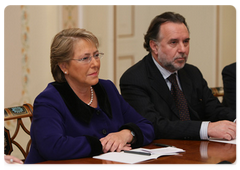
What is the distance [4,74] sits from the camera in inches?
171

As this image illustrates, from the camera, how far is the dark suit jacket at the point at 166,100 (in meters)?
2.67

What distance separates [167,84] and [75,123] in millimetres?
1136

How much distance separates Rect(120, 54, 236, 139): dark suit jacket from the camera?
2.67 meters

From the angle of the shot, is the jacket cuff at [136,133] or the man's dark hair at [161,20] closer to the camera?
the jacket cuff at [136,133]

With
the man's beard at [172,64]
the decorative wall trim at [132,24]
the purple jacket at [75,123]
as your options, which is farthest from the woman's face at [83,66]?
the decorative wall trim at [132,24]

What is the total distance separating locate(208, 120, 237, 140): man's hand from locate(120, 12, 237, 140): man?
168mm

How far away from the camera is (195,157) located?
2.02 metres

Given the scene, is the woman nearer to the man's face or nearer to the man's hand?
the man's hand

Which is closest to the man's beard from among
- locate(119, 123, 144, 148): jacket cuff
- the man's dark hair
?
the man's dark hair

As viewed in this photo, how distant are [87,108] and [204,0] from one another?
410cm

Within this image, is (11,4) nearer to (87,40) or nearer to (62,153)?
(87,40)

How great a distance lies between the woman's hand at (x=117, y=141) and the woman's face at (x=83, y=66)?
357 millimetres

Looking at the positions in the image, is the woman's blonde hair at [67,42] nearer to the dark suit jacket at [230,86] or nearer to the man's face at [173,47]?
the man's face at [173,47]

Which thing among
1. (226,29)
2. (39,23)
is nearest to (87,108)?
(39,23)
